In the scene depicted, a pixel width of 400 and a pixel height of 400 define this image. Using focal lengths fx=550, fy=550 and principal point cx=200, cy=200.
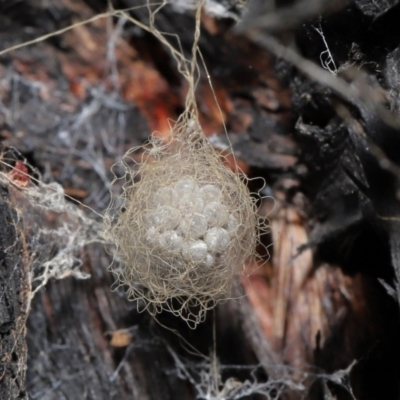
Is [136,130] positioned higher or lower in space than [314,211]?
higher

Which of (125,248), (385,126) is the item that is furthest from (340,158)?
(125,248)

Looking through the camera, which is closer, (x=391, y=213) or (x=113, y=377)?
(x=391, y=213)

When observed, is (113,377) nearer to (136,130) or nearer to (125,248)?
(125,248)

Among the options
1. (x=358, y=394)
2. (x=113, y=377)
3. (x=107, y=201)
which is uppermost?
(x=107, y=201)

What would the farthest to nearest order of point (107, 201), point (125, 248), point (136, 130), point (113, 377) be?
point (136, 130), point (107, 201), point (113, 377), point (125, 248)
